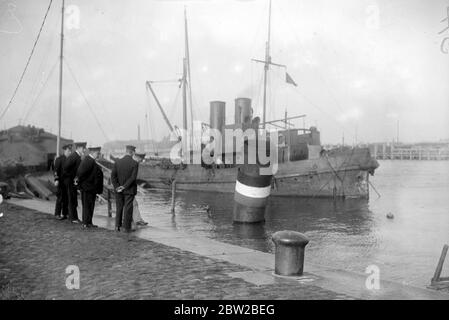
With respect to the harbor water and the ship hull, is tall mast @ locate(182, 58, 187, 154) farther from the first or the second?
the ship hull

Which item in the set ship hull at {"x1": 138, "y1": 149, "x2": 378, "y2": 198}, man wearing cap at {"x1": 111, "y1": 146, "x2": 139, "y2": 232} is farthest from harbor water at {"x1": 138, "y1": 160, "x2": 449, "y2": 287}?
man wearing cap at {"x1": 111, "y1": 146, "x2": 139, "y2": 232}

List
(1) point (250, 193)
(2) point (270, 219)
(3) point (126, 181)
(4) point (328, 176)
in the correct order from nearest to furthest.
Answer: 1. (3) point (126, 181)
2. (1) point (250, 193)
3. (2) point (270, 219)
4. (4) point (328, 176)

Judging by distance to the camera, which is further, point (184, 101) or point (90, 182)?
point (184, 101)

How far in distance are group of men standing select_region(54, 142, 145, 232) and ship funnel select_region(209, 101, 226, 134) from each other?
2023 centimetres

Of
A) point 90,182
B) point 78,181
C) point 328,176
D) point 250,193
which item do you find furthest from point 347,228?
point 328,176

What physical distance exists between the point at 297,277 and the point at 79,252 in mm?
3529

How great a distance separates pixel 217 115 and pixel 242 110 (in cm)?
349

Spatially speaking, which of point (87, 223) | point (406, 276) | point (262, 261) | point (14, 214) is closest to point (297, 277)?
point (262, 261)

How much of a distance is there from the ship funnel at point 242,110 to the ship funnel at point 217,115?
3062 millimetres

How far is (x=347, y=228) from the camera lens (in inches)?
623

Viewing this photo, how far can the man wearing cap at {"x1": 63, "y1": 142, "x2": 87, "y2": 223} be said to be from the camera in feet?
33.4

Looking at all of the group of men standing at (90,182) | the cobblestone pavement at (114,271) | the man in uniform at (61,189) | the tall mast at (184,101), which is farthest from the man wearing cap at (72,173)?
the tall mast at (184,101)

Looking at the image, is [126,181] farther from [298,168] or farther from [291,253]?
[298,168]
